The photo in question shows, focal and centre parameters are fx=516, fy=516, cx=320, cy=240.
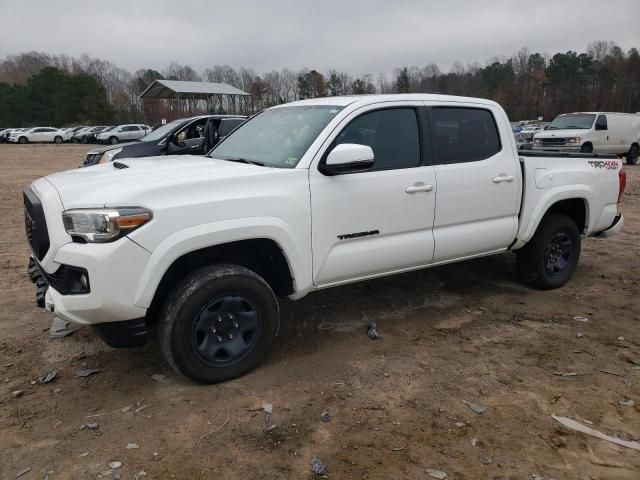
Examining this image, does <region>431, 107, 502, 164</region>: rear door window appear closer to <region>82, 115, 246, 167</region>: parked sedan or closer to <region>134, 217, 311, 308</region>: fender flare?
<region>134, 217, 311, 308</region>: fender flare

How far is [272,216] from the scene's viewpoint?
3316 mm

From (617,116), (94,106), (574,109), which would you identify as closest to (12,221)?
(617,116)

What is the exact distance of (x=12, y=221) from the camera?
8648 mm

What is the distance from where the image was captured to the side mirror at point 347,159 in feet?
11.2

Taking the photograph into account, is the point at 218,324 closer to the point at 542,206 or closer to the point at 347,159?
the point at 347,159

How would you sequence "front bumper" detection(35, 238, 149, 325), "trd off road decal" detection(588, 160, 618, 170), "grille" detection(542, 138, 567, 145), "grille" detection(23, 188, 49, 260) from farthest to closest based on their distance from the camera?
"grille" detection(542, 138, 567, 145) → "trd off road decal" detection(588, 160, 618, 170) → "grille" detection(23, 188, 49, 260) → "front bumper" detection(35, 238, 149, 325)

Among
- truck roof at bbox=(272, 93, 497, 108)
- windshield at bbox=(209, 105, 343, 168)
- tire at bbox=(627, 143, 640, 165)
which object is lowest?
tire at bbox=(627, 143, 640, 165)

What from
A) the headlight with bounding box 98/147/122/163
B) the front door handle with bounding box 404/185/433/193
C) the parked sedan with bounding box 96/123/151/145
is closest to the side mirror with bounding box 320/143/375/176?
the front door handle with bounding box 404/185/433/193

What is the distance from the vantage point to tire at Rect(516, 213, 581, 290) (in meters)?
5.03

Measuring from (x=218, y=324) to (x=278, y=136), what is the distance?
1.58 metres

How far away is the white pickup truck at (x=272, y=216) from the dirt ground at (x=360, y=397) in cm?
41

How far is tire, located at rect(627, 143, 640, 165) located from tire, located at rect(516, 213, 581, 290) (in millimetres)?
16726

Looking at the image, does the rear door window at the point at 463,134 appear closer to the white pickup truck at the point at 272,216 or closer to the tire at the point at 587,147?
the white pickup truck at the point at 272,216

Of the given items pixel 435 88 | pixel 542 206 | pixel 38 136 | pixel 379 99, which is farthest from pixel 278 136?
pixel 435 88
